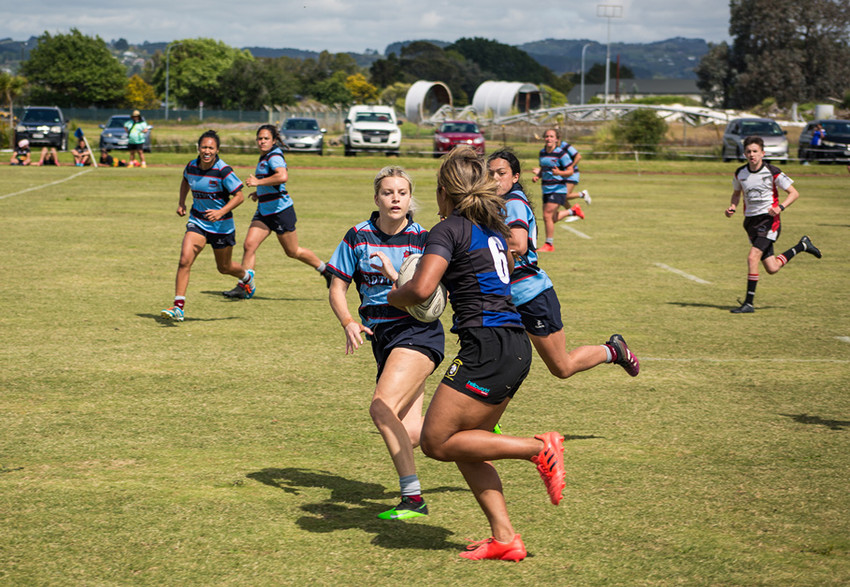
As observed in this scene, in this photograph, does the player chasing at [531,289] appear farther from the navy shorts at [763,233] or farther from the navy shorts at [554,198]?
the navy shorts at [554,198]

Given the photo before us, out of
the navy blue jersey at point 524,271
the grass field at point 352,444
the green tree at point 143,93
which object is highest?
the green tree at point 143,93

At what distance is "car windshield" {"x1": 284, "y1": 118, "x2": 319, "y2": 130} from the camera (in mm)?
41406

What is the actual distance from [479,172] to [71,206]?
63.9ft

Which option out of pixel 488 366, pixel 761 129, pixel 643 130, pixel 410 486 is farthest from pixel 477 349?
pixel 643 130

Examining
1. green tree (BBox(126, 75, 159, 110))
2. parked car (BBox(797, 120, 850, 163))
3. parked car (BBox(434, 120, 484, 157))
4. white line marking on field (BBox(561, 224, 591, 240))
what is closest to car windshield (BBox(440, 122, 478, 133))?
parked car (BBox(434, 120, 484, 157))

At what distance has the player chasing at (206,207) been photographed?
414 inches

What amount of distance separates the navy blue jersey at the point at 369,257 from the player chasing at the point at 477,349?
63 cm

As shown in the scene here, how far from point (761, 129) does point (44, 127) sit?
2992cm

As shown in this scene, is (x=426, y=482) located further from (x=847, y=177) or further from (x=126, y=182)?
(x=847, y=177)

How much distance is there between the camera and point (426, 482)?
5730mm

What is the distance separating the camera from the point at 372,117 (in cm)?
4169

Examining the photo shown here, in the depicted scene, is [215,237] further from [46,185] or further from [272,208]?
[46,185]

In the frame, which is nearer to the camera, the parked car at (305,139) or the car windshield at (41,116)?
the car windshield at (41,116)

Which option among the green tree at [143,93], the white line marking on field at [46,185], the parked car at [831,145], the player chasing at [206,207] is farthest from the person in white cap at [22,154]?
the green tree at [143,93]
